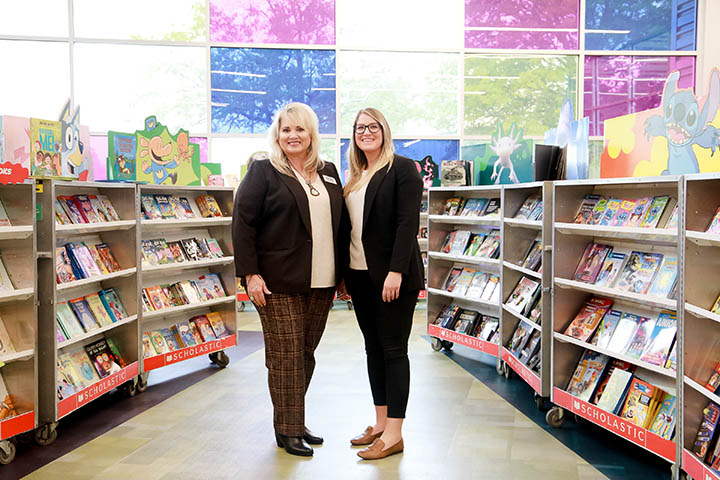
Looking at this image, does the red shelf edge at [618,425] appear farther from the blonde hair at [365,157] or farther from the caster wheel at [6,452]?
the caster wheel at [6,452]

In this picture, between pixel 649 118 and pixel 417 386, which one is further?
pixel 417 386

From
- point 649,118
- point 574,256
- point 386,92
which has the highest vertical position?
point 386,92

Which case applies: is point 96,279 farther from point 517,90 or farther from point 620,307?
point 517,90

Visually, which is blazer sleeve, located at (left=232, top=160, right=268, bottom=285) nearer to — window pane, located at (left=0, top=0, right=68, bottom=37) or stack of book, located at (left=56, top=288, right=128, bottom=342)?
stack of book, located at (left=56, top=288, right=128, bottom=342)

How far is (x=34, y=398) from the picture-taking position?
3354 mm

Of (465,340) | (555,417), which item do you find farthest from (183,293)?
(555,417)

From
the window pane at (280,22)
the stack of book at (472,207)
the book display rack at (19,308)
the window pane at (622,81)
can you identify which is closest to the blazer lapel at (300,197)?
the book display rack at (19,308)

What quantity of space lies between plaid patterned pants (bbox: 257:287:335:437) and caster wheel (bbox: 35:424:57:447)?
1250 mm

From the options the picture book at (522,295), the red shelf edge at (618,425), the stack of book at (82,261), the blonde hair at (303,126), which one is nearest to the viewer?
the red shelf edge at (618,425)

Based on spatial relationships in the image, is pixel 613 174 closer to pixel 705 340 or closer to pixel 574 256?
pixel 574 256

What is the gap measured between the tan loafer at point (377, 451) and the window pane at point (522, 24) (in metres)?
7.25

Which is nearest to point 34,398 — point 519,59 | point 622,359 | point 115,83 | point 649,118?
point 622,359

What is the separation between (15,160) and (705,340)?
3.55 metres

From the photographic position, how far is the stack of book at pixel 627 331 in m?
3.08
